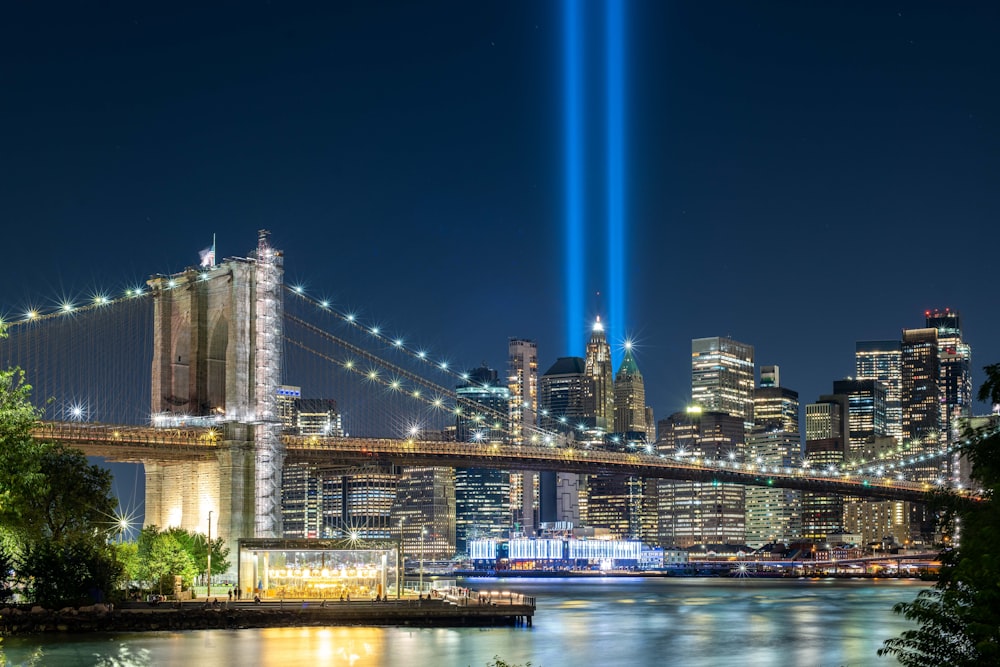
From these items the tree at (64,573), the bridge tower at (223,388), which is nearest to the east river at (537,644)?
the tree at (64,573)

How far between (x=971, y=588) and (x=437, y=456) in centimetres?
6811

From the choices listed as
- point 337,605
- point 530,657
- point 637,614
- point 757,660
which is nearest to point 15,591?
point 337,605

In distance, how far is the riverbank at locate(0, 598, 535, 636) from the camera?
173 ft

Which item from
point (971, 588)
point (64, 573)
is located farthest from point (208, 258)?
point (971, 588)

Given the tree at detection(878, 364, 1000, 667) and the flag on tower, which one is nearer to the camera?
the tree at detection(878, 364, 1000, 667)

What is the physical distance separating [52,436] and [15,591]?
42.0 feet

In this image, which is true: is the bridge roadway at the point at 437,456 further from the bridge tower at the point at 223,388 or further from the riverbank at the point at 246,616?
the riverbank at the point at 246,616

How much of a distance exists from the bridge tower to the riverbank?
389 inches

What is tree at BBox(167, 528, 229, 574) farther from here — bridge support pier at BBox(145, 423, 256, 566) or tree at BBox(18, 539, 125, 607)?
tree at BBox(18, 539, 125, 607)

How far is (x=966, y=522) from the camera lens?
67.1ft

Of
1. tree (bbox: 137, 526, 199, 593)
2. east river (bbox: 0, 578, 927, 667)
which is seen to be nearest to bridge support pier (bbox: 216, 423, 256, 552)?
tree (bbox: 137, 526, 199, 593)

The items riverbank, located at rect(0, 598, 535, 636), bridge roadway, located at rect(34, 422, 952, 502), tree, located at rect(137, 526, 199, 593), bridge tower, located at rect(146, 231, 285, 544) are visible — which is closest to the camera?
riverbank, located at rect(0, 598, 535, 636)

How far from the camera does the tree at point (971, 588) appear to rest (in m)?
16.8

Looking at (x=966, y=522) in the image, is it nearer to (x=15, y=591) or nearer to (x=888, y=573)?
(x=15, y=591)
